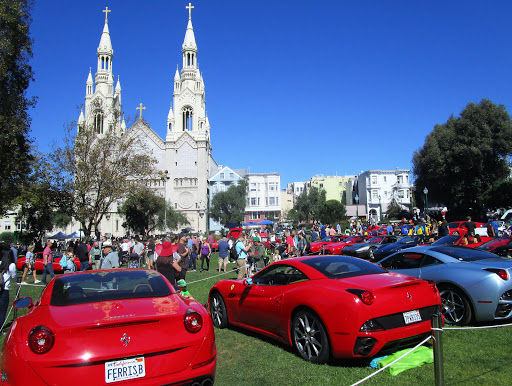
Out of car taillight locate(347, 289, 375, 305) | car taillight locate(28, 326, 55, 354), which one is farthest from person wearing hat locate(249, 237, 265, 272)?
car taillight locate(28, 326, 55, 354)

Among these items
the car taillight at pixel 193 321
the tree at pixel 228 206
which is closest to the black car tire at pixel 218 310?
the car taillight at pixel 193 321

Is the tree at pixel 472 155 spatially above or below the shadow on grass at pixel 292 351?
above

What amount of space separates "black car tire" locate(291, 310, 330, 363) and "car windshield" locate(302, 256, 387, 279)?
667mm

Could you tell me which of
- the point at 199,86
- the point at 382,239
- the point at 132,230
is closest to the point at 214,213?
the point at 132,230

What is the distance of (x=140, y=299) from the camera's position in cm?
420

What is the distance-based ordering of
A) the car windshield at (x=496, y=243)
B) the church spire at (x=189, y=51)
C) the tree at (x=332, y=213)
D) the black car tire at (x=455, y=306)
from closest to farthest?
1. the black car tire at (x=455, y=306)
2. the car windshield at (x=496, y=243)
3. the tree at (x=332, y=213)
4. the church spire at (x=189, y=51)

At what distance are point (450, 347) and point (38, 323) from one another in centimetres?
523

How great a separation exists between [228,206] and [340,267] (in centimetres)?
6720

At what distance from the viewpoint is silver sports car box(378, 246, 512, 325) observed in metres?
6.13

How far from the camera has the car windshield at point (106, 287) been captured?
4199 mm

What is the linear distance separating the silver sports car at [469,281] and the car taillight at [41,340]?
19.6 ft

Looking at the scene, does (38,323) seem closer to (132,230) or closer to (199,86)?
(132,230)

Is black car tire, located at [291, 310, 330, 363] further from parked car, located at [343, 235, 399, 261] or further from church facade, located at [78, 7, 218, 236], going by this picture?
church facade, located at [78, 7, 218, 236]

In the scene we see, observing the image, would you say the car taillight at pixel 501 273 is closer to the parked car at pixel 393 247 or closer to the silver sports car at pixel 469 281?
the silver sports car at pixel 469 281
